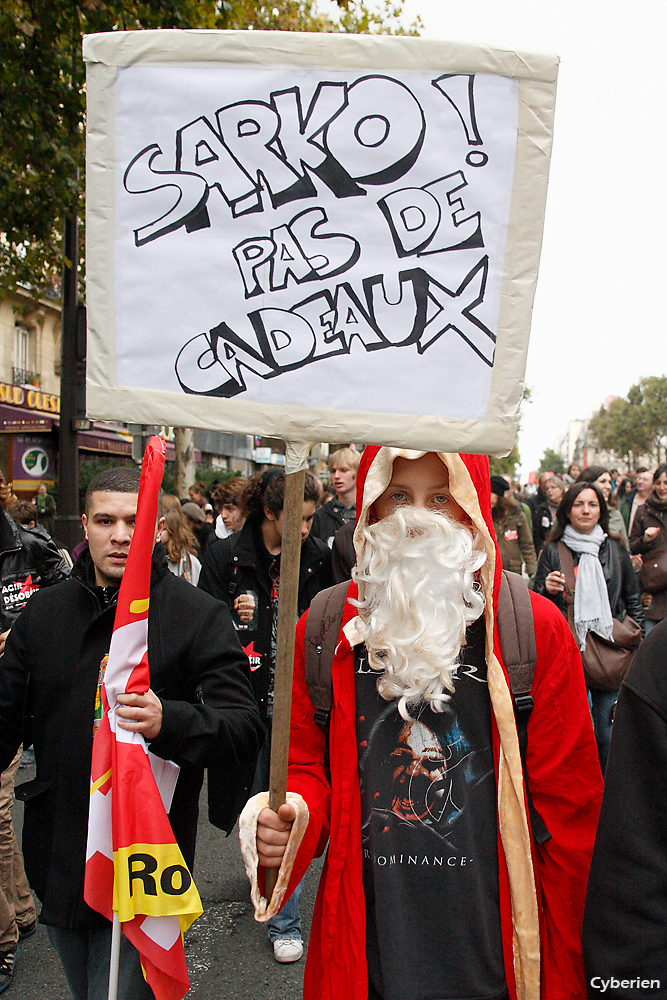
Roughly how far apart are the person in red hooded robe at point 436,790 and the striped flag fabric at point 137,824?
1.16 feet

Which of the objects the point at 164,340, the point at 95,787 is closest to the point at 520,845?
the point at 95,787

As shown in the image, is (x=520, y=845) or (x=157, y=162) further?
(x=520, y=845)

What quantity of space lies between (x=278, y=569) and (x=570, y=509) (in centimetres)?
212

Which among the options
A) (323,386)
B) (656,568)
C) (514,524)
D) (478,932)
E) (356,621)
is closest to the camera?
(323,386)

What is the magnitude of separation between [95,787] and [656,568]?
539cm

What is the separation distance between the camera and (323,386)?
1622 millimetres

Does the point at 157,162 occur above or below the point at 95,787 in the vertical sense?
above

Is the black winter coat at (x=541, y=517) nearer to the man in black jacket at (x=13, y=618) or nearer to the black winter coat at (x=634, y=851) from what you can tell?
the man in black jacket at (x=13, y=618)

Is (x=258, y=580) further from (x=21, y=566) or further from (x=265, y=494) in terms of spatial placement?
(x=21, y=566)

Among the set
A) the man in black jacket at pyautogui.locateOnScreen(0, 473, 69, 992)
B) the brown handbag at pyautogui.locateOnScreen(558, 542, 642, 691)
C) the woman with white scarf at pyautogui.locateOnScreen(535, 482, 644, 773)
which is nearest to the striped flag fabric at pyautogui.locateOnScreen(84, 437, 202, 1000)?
the man in black jacket at pyautogui.locateOnScreen(0, 473, 69, 992)

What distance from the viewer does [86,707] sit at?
217cm

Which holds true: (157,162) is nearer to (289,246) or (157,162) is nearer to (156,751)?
(289,246)

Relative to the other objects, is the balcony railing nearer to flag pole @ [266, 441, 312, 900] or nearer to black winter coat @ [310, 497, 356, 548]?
black winter coat @ [310, 497, 356, 548]

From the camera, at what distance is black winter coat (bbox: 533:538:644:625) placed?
498 centimetres
